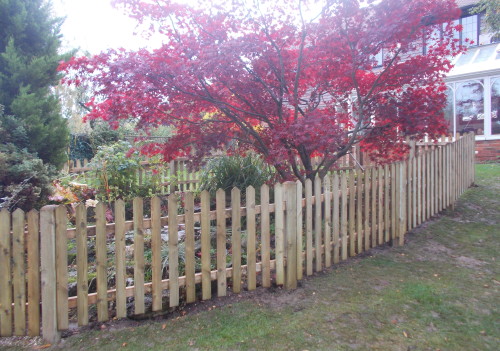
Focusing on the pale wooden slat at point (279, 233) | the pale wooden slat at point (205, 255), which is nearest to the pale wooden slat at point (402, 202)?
the pale wooden slat at point (279, 233)

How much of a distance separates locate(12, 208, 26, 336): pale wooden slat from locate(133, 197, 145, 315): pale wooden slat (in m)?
0.79

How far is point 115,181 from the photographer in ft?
23.3

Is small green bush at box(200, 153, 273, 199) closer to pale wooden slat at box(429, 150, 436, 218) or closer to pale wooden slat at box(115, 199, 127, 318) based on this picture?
pale wooden slat at box(429, 150, 436, 218)

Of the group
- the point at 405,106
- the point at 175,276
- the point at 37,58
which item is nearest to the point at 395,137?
the point at 405,106

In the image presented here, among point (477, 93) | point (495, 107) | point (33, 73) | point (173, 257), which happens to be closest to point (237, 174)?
point (173, 257)

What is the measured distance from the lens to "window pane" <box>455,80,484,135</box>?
1386cm

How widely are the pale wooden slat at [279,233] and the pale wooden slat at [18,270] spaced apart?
7.06 feet

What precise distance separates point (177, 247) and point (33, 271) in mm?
1074

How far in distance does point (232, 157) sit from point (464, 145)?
510 centimetres

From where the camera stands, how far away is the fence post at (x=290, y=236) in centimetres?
360

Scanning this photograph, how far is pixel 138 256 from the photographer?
2.96 metres

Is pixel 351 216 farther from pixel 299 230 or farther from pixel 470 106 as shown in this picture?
pixel 470 106

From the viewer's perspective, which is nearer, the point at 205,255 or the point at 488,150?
the point at 205,255

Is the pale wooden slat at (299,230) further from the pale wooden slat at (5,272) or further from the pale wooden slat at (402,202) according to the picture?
the pale wooden slat at (5,272)
